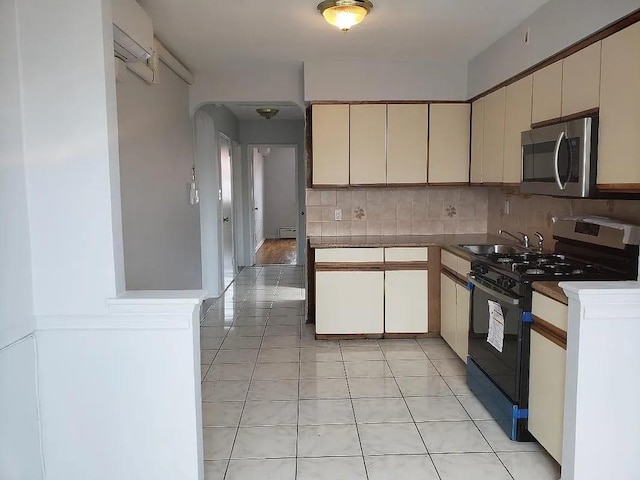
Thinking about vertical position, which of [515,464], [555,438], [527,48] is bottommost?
[515,464]

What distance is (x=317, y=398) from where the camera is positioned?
3.34 m

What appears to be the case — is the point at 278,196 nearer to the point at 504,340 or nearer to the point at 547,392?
the point at 504,340

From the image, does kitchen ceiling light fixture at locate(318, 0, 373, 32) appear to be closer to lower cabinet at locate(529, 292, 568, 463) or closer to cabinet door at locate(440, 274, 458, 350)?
lower cabinet at locate(529, 292, 568, 463)

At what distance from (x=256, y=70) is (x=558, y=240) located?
3.02m

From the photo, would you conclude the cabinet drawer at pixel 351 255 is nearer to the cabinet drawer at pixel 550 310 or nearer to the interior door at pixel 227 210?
the cabinet drawer at pixel 550 310

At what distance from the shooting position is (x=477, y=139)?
14.6 ft

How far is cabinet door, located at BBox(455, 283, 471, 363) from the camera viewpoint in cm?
366

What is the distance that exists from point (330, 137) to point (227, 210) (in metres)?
2.87

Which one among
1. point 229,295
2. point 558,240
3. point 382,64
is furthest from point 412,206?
point 229,295

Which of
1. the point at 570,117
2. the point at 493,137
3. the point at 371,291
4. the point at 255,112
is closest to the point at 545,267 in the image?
the point at 570,117

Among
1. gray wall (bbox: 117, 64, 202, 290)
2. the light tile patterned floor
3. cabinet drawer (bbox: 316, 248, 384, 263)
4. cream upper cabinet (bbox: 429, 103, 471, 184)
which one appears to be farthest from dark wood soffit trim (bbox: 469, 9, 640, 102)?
gray wall (bbox: 117, 64, 202, 290)

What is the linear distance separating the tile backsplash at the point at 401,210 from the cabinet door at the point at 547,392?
8.07 feet

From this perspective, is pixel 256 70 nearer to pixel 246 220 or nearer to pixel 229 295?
pixel 229 295

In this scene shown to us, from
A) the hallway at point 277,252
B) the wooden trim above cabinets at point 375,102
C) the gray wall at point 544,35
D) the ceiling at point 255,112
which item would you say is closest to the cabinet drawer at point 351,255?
the wooden trim above cabinets at point 375,102
